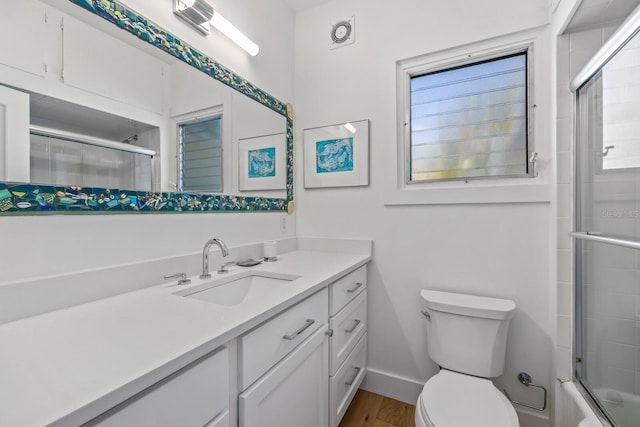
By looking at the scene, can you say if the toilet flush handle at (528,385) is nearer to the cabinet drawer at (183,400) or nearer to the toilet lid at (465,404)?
the toilet lid at (465,404)

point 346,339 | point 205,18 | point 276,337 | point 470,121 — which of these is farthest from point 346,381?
point 205,18

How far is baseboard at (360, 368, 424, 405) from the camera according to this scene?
1.70 m

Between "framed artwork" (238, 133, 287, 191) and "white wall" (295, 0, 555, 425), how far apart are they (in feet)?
0.67

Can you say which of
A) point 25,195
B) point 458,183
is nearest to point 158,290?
point 25,195

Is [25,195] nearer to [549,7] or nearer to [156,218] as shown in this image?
Answer: [156,218]

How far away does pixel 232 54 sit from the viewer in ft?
5.06

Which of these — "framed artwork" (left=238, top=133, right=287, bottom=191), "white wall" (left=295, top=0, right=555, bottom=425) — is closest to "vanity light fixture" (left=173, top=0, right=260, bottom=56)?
"framed artwork" (left=238, top=133, right=287, bottom=191)

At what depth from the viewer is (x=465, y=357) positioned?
139 cm

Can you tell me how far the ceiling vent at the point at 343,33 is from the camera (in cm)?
188

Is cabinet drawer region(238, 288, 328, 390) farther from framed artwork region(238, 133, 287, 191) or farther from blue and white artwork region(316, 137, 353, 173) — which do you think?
blue and white artwork region(316, 137, 353, 173)

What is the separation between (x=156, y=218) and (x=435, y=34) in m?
1.85

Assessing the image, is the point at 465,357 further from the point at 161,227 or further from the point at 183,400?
the point at 161,227

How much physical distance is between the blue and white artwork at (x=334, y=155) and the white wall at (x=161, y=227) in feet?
1.48

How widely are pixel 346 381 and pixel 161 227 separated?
1215 mm
